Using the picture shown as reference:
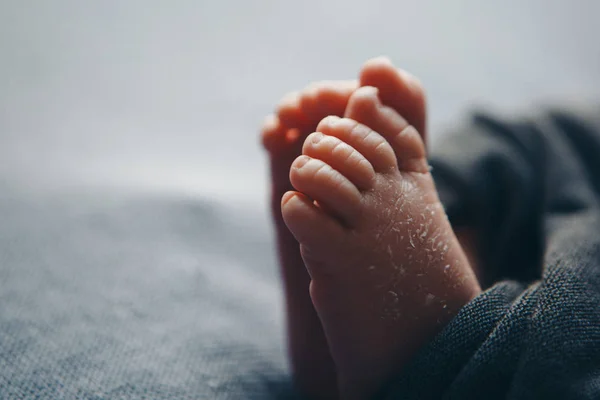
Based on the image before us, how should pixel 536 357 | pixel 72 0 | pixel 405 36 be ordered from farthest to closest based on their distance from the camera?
pixel 405 36, pixel 72 0, pixel 536 357

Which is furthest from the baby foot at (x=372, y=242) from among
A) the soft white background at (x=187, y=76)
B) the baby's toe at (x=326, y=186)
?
the soft white background at (x=187, y=76)

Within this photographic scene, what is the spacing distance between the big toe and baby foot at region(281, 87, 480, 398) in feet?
0.05

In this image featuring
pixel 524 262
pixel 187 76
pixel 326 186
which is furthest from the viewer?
pixel 187 76

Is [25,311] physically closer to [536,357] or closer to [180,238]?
[180,238]

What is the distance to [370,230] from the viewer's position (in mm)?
357

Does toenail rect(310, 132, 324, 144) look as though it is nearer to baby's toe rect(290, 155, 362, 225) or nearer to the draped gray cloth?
baby's toe rect(290, 155, 362, 225)

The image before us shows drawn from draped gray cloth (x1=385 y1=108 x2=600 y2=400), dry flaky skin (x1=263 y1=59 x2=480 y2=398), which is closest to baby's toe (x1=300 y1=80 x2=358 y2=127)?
dry flaky skin (x1=263 y1=59 x2=480 y2=398)

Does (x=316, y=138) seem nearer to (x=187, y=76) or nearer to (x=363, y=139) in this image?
(x=363, y=139)

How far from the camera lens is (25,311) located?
0.41m

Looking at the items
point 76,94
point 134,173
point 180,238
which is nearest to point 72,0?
point 76,94

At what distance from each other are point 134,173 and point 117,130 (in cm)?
6

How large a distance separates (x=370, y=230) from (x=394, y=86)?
4.4 inches

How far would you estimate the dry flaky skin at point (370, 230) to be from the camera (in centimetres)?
35

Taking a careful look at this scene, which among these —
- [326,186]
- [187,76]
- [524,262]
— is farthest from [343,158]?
[187,76]
